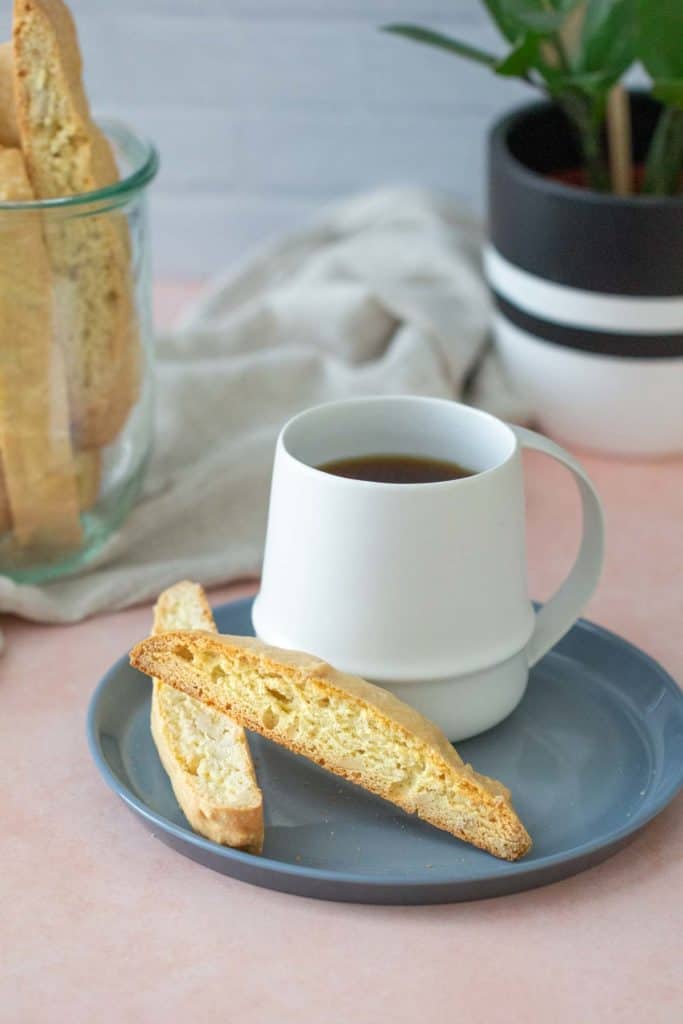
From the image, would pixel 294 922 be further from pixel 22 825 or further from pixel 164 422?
pixel 164 422

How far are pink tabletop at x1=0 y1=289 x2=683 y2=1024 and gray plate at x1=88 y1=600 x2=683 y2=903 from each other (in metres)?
0.01

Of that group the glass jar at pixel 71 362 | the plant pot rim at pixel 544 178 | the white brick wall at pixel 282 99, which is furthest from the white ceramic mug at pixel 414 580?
the white brick wall at pixel 282 99

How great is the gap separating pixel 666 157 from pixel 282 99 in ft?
1.34

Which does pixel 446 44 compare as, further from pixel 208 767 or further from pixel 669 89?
pixel 208 767

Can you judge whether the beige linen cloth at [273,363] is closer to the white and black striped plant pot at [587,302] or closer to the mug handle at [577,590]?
the white and black striped plant pot at [587,302]

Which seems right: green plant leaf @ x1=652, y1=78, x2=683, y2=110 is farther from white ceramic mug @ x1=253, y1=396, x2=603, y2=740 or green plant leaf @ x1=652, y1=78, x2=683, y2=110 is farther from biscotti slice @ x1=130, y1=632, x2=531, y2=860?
biscotti slice @ x1=130, y1=632, x2=531, y2=860

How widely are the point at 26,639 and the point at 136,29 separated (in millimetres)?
647

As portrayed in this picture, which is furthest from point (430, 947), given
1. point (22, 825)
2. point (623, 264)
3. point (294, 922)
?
point (623, 264)

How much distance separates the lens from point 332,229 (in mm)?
1144

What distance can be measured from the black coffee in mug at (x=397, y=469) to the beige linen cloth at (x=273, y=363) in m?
0.16

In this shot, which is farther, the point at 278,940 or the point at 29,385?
the point at 29,385

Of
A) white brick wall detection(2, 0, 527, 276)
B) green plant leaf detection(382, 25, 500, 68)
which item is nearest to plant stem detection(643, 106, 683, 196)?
green plant leaf detection(382, 25, 500, 68)

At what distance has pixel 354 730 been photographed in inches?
20.6

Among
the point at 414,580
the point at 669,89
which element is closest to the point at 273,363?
the point at 669,89
